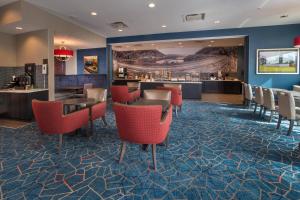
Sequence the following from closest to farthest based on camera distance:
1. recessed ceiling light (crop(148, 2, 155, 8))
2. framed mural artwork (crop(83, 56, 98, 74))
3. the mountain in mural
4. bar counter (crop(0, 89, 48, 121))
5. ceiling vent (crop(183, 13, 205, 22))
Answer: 1. recessed ceiling light (crop(148, 2, 155, 8))
2. bar counter (crop(0, 89, 48, 121))
3. ceiling vent (crop(183, 13, 205, 22))
4. framed mural artwork (crop(83, 56, 98, 74))
5. the mountain in mural

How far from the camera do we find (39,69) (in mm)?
5543

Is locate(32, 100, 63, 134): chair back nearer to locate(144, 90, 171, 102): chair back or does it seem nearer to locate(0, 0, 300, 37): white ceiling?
locate(144, 90, 171, 102): chair back

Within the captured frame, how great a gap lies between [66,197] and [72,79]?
1011cm

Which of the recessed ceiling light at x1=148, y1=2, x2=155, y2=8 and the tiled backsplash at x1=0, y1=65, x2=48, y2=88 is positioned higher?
the recessed ceiling light at x1=148, y1=2, x2=155, y2=8

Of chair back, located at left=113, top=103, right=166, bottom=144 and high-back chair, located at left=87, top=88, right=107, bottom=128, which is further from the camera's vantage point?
high-back chair, located at left=87, top=88, right=107, bottom=128

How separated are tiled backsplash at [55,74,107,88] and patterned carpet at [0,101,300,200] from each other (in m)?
6.69

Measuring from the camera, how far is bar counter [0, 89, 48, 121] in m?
4.97

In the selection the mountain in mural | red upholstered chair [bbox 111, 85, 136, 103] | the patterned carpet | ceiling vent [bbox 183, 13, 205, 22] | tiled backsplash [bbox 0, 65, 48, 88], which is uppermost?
ceiling vent [bbox 183, 13, 205, 22]

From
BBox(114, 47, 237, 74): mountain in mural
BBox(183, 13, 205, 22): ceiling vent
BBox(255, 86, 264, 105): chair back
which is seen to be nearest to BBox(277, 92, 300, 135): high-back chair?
BBox(255, 86, 264, 105): chair back

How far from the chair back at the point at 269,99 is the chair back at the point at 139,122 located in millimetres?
3675

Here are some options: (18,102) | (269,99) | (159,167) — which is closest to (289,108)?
(269,99)

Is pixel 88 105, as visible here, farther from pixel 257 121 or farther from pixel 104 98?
pixel 257 121

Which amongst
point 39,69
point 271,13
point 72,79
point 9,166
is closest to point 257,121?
point 271,13

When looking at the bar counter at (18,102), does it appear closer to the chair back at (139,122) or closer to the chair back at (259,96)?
the chair back at (139,122)
